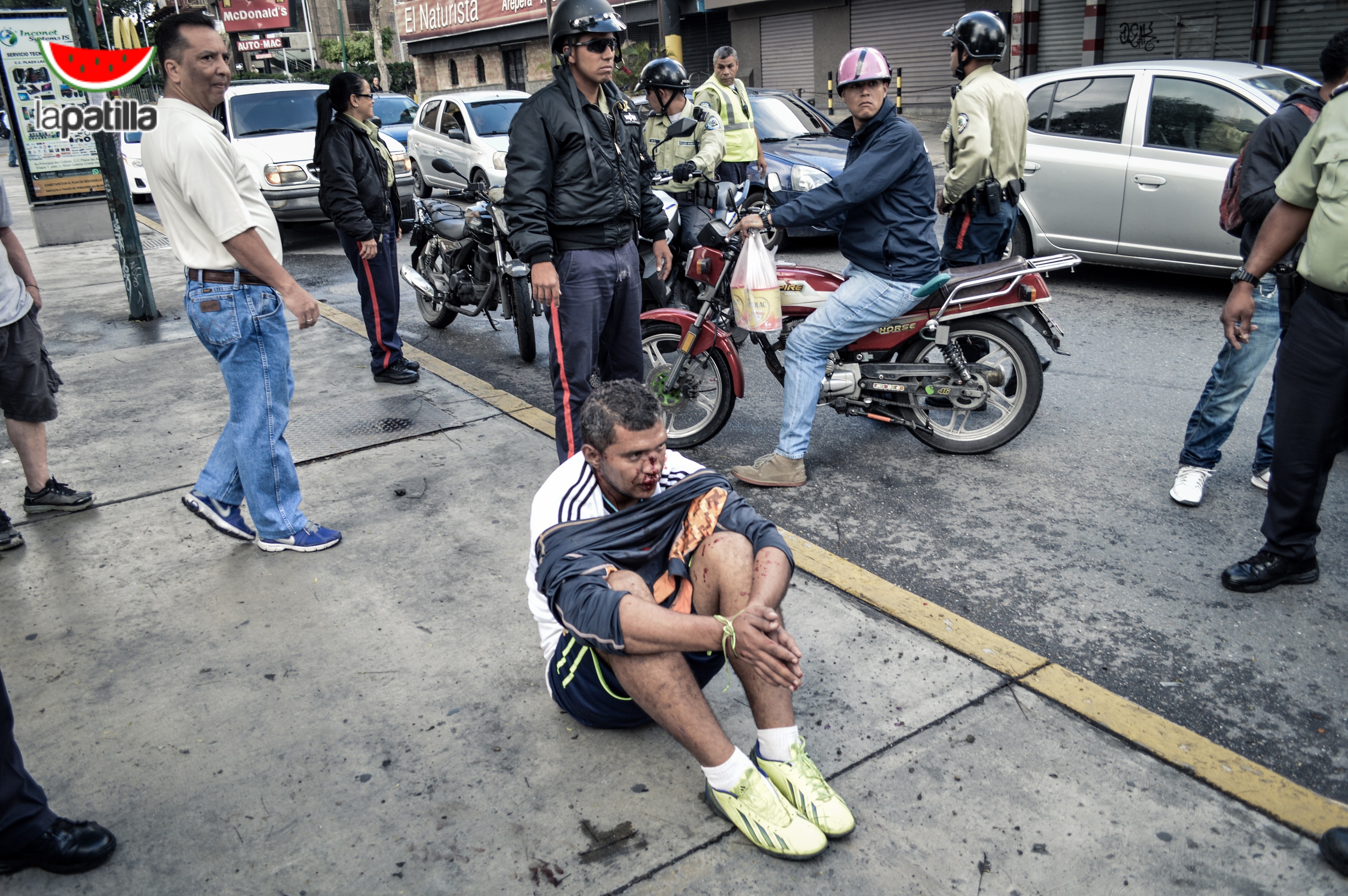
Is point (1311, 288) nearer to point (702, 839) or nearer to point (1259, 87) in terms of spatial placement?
point (702, 839)

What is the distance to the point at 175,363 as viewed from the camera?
7055 mm

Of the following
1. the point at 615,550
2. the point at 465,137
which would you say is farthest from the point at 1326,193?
the point at 465,137

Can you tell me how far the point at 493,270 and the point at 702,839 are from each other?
5.33 m

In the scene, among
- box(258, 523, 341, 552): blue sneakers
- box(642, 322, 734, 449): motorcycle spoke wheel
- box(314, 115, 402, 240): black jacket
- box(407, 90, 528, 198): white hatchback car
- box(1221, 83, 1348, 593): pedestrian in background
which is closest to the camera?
box(1221, 83, 1348, 593): pedestrian in background

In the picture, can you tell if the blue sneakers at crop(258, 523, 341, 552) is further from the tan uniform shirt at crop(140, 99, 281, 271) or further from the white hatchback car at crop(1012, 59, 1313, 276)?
the white hatchback car at crop(1012, 59, 1313, 276)

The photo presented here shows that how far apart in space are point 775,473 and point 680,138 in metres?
3.55

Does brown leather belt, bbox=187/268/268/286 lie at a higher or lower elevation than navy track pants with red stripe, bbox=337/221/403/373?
higher

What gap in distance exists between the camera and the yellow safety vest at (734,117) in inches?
344

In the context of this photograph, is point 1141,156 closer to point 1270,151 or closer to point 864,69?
point 1270,151

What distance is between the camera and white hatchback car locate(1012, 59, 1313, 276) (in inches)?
285

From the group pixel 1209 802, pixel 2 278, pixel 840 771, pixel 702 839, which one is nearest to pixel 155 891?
pixel 702 839

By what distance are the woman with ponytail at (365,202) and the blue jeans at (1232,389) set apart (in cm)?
441


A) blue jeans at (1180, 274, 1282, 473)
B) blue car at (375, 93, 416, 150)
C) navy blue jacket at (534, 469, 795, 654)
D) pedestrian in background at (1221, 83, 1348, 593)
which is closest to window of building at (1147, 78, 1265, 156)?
blue jeans at (1180, 274, 1282, 473)

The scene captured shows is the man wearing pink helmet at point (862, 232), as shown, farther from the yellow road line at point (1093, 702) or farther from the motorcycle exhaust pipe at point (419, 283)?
the motorcycle exhaust pipe at point (419, 283)
